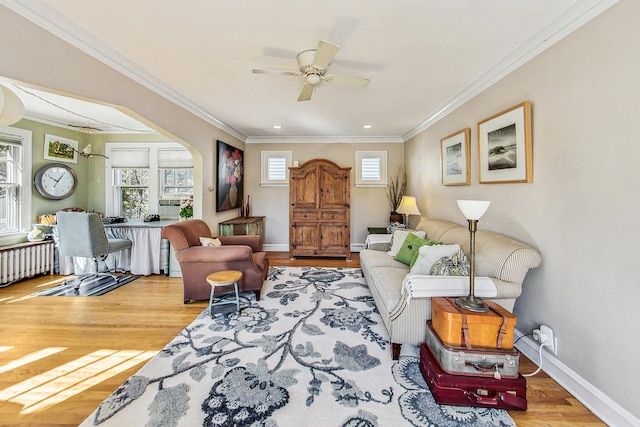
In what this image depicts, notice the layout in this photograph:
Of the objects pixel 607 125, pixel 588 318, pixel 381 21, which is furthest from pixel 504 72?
pixel 588 318

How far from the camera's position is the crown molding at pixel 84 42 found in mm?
1730

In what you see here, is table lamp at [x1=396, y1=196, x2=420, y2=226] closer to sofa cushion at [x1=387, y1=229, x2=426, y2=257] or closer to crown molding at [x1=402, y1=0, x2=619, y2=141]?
sofa cushion at [x1=387, y1=229, x2=426, y2=257]

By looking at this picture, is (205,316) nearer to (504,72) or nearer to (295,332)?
(295,332)

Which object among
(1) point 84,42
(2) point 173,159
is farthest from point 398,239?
(2) point 173,159

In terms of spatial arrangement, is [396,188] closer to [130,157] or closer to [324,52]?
[324,52]

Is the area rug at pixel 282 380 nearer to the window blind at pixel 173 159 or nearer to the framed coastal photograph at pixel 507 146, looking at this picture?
the framed coastal photograph at pixel 507 146

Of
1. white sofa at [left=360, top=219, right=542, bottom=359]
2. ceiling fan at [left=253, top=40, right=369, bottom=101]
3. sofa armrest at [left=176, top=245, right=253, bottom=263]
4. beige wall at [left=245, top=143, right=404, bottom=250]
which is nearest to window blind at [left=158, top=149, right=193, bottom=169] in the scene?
beige wall at [left=245, top=143, right=404, bottom=250]

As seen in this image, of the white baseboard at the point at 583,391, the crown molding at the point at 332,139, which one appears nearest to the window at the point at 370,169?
the crown molding at the point at 332,139

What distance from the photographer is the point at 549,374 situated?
1901 mm

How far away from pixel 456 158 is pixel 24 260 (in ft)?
20.6

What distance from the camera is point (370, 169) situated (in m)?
5.73

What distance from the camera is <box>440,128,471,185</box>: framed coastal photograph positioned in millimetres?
3100

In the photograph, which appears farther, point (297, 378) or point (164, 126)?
point (164, 126)

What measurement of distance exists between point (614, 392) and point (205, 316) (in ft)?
10.6
